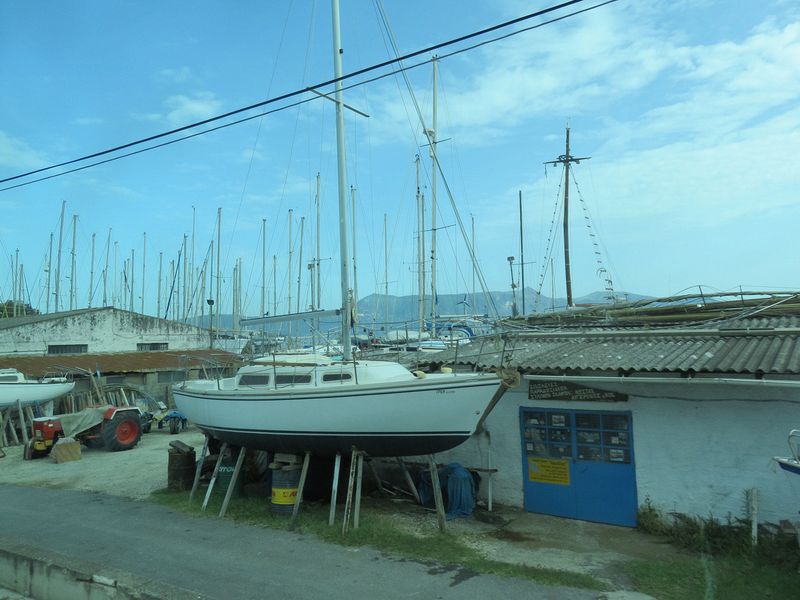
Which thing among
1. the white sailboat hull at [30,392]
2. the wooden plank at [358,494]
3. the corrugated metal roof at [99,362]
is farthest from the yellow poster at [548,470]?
the white sailboat hull at [30,392]

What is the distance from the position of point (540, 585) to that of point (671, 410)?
3.56m

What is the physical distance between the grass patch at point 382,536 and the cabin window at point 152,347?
2083 cm

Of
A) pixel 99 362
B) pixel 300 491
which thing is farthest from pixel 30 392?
pixel 300 491

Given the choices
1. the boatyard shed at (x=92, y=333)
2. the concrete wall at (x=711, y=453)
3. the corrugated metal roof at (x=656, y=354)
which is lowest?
the concrete wall at (x=711, y=453)

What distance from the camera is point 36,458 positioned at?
15.7 metres

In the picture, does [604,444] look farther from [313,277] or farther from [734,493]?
[313,277]

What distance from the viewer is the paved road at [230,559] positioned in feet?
21.0

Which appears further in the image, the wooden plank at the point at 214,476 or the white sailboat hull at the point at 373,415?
the wooden plank at the point at 214,476

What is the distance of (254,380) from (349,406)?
8.13 ft

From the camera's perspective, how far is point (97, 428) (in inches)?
674

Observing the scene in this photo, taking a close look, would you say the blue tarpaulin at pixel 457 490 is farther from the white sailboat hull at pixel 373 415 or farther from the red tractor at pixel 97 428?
the red tractor at pixel 97 428

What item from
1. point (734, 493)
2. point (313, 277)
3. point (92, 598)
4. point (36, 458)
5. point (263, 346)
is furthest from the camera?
point (313, 277)

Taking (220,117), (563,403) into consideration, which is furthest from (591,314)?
(220,117)

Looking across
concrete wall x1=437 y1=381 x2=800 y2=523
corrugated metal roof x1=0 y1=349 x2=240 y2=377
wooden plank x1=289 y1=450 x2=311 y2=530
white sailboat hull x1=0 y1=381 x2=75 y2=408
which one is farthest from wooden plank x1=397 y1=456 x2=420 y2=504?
white sailboat hull x1=0 y1=381 x2=75 y2=408
